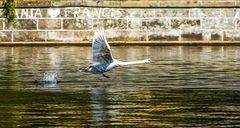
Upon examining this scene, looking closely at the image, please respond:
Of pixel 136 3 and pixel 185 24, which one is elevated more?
pixel 136 3

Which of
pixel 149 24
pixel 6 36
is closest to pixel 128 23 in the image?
pixel 149 24

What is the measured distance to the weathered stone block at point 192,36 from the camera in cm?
4778

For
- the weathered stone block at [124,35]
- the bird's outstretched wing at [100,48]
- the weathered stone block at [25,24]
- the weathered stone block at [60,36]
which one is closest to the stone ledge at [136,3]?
the weathered stone block at [25,24]

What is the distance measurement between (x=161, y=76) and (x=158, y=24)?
68.5 feet

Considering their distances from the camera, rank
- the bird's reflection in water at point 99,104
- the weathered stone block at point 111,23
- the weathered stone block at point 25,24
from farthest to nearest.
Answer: the weathered stone block at point 111,23 → the weathered stone block at point 25,24 → the bird's reflection in water at point 99,104

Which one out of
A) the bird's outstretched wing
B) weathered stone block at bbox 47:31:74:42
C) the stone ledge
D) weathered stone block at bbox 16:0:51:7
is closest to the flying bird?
the bird's outstretched wing

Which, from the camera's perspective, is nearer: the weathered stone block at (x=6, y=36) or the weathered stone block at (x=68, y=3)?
the weathered stone block at (x=68, y=3)

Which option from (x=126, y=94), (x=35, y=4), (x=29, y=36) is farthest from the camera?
(x=29, y=36)

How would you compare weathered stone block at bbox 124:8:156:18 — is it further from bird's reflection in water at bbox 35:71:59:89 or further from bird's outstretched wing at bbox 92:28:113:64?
bird's outstretched wing at bbox 92:28:113:64

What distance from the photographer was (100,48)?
2242cm

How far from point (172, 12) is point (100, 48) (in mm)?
25660

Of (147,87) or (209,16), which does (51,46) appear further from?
(147,87)

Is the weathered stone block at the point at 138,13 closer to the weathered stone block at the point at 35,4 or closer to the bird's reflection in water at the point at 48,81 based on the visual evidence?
the weathered stone block at the point at 35,4

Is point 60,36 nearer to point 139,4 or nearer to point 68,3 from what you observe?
point 68,3
